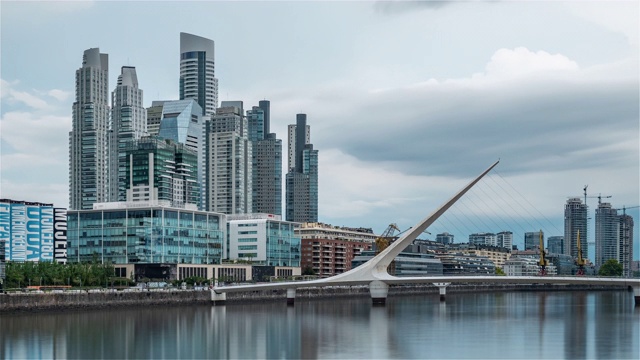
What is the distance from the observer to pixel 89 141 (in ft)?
552

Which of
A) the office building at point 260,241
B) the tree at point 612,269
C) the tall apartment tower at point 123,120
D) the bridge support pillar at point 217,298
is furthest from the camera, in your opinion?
the tall apartment tower at point 123,120

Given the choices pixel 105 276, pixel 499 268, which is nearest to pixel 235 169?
pixel 499 268

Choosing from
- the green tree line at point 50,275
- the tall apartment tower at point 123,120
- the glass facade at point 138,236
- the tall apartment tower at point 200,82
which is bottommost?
the green tree line at point 50,275

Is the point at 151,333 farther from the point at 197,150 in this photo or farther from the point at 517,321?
the point at 197,150

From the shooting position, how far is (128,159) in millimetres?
129000

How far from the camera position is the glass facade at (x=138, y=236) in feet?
276

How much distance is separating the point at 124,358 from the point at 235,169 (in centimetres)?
13707

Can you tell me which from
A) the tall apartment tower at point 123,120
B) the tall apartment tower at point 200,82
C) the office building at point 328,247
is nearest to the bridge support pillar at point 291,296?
the office building at point 328,247

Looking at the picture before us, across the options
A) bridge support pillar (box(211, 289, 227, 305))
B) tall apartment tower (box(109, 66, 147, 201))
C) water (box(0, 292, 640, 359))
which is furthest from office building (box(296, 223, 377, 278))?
water (box(0, 292, 640, 359))

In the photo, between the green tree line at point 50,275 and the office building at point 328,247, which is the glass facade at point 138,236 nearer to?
the green tree line at point 50,275

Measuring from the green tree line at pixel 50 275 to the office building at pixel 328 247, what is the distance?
43919mm

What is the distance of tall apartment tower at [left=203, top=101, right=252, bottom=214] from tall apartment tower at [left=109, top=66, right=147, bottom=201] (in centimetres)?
1217

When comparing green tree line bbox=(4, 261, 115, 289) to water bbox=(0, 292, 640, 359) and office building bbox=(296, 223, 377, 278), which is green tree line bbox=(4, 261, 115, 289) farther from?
office building bbox=(296, 223, 377, 278)

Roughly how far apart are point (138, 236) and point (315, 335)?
150ft
